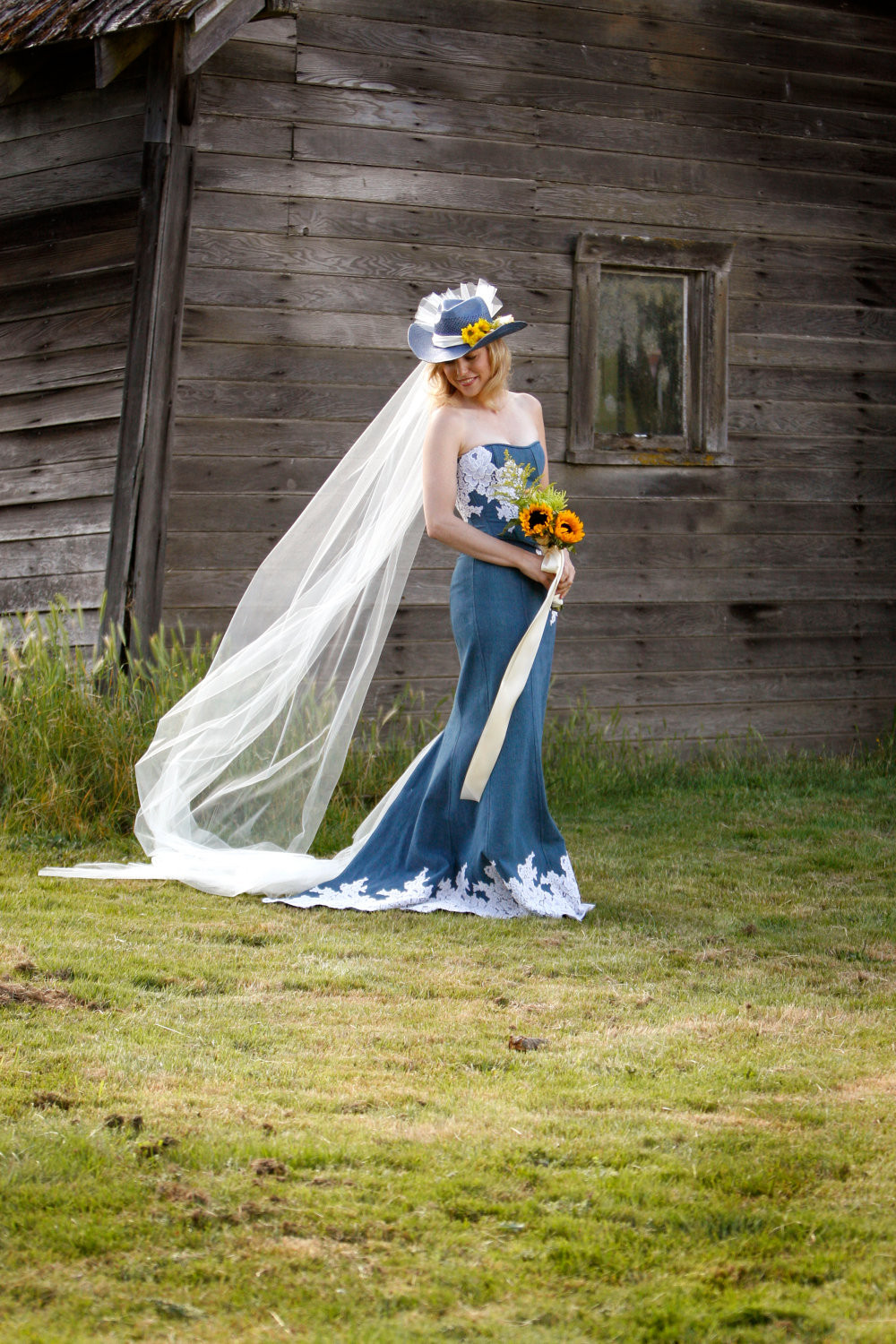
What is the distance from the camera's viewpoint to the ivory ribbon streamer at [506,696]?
5.15 meters

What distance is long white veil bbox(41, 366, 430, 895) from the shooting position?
5.46 meters

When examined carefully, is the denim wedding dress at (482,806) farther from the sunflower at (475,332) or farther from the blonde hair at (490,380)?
the sunflower at (475,332)

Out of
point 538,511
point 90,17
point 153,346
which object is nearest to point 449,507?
point 538,511

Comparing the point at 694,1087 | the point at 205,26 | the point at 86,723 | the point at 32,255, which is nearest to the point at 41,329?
the point at 32,255

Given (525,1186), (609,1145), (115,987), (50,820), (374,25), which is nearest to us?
(525,1186)

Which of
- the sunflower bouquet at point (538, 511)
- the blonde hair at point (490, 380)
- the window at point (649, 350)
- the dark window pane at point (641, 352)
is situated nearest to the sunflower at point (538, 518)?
the sunflower bouquet at point (538, 511)

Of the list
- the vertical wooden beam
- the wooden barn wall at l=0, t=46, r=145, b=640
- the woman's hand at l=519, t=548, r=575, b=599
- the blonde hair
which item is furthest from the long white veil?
the wooden barn wall at l=0, t=46, r=145, b=640

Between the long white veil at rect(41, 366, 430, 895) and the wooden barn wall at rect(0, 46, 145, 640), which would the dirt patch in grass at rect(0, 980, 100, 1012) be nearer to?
the long white veil at rect(41, 366, 430, 895)

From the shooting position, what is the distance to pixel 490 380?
528 centimetres

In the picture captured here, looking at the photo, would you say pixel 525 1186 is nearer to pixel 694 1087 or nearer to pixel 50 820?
pixel 694 1087

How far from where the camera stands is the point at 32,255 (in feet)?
25.9

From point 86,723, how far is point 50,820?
1.58ft

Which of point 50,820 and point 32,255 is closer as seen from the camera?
point 50,820

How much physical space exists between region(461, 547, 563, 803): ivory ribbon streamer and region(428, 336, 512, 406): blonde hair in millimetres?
629
